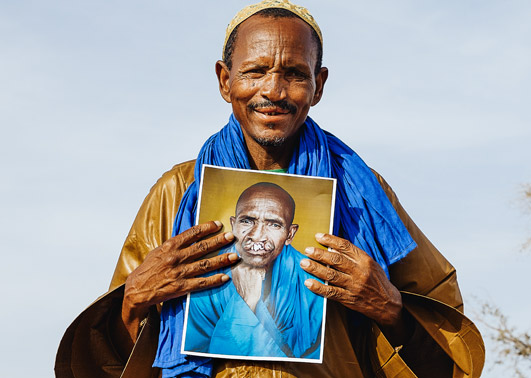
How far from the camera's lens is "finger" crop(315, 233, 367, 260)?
3453 mm

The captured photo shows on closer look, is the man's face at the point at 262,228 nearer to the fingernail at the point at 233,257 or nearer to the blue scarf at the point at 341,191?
the fingernail at the point at 233,257

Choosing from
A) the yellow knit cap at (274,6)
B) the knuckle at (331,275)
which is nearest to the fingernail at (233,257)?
the knuckle at (331,275)

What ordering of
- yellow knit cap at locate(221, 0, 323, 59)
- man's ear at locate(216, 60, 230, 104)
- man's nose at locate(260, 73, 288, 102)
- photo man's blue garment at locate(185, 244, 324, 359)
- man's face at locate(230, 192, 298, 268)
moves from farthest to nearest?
man's ear at locate(216, 60, 230, 104) < yellow knit cap at locate(221, 0, 323, 59) < man's nose at locate(260, 73, 288, 102) < man's face at locate(230, 192, 298, 268) < photo man's blue garment at locate(185, 244, 324, 359)

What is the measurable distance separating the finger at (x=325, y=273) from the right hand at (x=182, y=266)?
285 millimetres

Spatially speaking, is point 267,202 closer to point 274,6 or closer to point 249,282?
point 249,282

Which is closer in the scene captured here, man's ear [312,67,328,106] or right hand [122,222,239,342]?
right hand [122,222,239,342]

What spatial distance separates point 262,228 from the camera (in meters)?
3.49

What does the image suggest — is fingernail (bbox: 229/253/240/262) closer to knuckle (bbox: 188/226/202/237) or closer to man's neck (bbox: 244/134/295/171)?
knuckle (bbox: 188/226/202/237)

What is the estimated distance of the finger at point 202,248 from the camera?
3.38m

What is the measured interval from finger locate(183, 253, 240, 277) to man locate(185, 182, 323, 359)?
0.05m

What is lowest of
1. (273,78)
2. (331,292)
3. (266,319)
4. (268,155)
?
(266,319)

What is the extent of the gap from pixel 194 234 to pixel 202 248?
0.07 m

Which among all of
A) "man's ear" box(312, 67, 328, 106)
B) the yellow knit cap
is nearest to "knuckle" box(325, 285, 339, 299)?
"man's ear" box(312, 67, 328, 106)

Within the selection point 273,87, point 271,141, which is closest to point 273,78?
point 273,87
